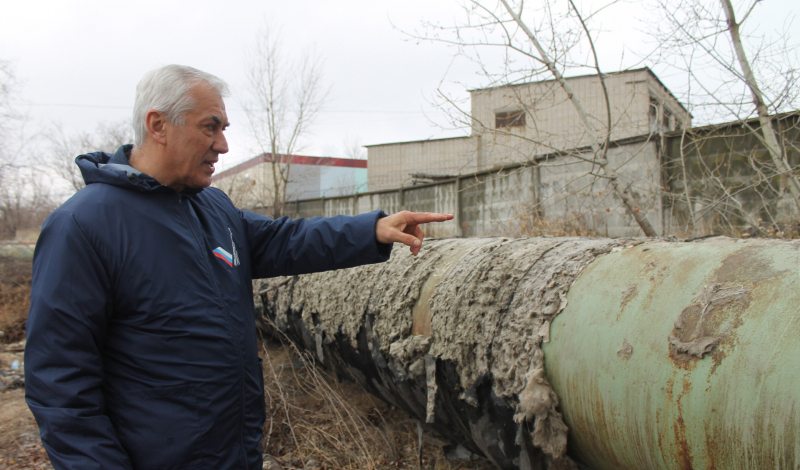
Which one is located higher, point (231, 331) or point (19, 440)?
point (231, 331)

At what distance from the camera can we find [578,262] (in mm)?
1721

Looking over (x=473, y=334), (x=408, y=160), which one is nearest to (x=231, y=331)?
(x=473, y=334)

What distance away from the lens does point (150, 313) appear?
1236 millimetres

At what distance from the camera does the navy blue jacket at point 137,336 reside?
110 centimetres

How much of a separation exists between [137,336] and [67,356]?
0.16m

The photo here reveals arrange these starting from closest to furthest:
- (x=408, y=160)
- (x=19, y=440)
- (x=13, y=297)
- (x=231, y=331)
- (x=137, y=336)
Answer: (x=137, y=336) → (x=231, y=331) → (x=19, y=440) → (x=13, y=297) → (x=408, y=160)

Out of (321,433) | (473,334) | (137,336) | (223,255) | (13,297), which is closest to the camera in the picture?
(137,336)

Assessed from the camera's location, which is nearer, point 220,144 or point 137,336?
point 137,336

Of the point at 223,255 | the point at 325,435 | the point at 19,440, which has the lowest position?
the point at 19,440

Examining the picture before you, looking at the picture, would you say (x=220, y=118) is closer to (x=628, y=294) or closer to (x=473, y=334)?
(x=473, y=334)

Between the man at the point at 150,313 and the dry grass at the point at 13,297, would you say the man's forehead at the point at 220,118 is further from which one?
the dry grass at the point at 13,297

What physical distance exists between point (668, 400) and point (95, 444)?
144 cm

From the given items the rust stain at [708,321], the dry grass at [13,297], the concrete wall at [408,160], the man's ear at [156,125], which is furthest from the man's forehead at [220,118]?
the concrete wall at [408,160]

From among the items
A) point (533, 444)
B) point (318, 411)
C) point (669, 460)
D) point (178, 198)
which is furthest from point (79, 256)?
point (318, 411)
